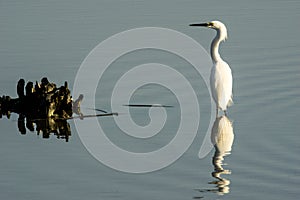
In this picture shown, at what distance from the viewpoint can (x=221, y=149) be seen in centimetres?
1159

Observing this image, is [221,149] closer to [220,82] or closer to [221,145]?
[221,145]

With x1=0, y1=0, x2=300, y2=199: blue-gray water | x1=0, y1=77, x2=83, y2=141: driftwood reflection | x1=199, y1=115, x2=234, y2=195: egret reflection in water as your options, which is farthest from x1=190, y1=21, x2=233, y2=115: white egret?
x1=0, y1=77, x2=83, y2=141: driftwood reflection

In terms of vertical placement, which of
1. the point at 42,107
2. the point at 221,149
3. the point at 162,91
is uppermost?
the point at 162,91

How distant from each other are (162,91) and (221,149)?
3.02m

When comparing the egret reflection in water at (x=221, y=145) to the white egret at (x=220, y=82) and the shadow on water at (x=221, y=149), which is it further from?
the white egret at (x=220, y=82)

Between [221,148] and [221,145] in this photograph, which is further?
[221,145]

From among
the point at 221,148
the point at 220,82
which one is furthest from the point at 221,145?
the point at 220,82

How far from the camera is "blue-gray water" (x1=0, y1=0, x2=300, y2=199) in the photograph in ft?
32.3

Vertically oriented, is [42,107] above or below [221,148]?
above

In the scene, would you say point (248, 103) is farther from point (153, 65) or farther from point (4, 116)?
point (4, 116)

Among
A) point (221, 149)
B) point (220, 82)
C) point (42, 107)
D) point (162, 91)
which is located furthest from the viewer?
point (162, 91)

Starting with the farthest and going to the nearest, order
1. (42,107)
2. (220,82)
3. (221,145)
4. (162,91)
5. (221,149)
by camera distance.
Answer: (162,91) < (220,82) < (42,107) < (221,145) < (221,149)

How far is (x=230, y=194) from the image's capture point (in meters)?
9.45

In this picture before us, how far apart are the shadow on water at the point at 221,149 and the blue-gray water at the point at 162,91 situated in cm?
7
